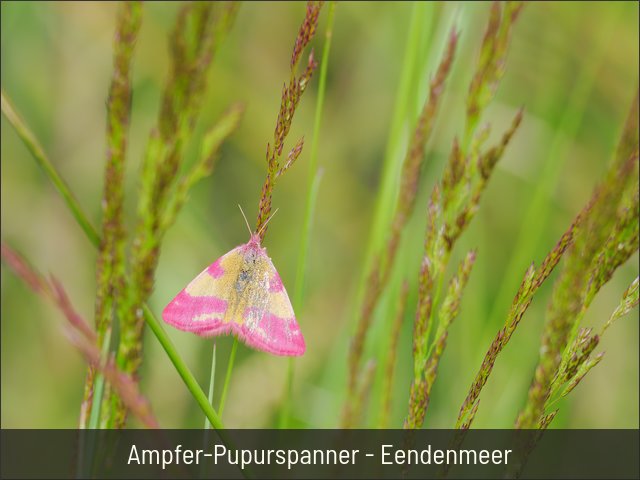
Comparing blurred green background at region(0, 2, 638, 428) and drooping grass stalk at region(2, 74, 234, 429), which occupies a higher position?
blurred green background at region(0, 2, 638, 428)

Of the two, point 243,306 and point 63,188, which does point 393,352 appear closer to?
point 243,306

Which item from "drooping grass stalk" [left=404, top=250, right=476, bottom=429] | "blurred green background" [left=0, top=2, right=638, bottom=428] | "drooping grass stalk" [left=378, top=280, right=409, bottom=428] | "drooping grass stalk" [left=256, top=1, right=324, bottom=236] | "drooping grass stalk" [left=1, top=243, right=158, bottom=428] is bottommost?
"drooping grass stalk" [left=1, top=243, right=158, bottom=428]

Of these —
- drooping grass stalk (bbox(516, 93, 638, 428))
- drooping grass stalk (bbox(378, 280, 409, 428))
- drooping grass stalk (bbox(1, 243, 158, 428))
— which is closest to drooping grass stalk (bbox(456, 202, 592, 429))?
drooping grass stalk (bbox(516, 93, 638, 428))

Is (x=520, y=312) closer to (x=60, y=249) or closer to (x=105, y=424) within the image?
(x=105, y=424)

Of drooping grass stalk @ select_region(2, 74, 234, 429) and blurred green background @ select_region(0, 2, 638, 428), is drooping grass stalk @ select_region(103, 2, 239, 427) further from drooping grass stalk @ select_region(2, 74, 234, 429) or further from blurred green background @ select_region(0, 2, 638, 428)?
blurred green background @ select_region(0, 2, 638, 428)

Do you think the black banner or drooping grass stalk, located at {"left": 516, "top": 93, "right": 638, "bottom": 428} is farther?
the black banner

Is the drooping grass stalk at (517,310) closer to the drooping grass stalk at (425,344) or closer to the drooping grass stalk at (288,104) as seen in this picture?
the drooping grass stalk at (425,344)

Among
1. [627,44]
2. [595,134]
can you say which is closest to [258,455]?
[595,134]

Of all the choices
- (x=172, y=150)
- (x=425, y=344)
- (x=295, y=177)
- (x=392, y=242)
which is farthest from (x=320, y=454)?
(x=295, y=177)
